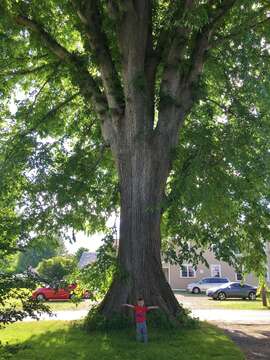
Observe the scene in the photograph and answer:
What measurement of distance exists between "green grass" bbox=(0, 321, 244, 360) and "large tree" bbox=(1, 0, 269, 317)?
988 mm

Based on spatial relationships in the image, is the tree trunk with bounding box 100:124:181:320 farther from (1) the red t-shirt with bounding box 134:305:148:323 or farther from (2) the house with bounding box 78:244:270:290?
(2) the house with bounding box 78:244:270:290

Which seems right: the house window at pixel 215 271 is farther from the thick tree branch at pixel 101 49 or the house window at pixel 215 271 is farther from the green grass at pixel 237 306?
the thick tree branch at pixel 101 49

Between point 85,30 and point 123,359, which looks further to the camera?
point 85,30

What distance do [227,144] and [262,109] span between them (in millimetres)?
2480

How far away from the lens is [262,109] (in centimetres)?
1530

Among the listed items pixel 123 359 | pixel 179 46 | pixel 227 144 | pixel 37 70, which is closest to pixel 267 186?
pixel 227 144

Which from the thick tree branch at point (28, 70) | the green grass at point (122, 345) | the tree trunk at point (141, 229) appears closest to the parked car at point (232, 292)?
the thick tree branch at point (28, 70)

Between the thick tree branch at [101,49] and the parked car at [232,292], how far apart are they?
91.5 feet

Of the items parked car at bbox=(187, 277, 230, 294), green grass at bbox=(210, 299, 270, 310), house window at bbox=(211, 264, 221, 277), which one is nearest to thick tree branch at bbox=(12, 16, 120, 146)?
green grass at bbox=(210, 299, 270, 310)

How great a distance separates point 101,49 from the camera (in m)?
14.6

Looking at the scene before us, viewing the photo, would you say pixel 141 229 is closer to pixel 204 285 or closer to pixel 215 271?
pixel 204 285

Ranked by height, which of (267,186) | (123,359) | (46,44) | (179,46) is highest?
(46,44)

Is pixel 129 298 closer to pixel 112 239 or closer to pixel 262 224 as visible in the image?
pixel 112 239

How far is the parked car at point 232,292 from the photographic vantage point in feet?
128
